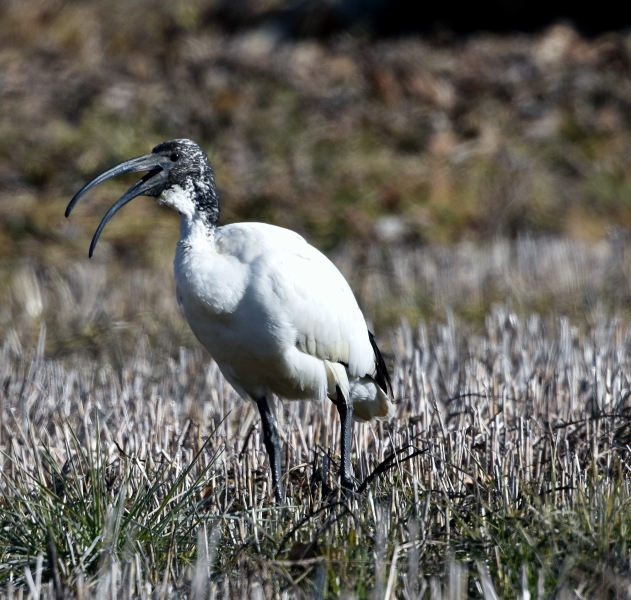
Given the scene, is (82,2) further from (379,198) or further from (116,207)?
(116,207)

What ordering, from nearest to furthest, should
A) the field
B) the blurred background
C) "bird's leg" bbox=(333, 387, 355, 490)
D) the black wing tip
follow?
the field < "bird's leg" bbox=(333, 387, 355, 490) < the black wing tip < the blurred background

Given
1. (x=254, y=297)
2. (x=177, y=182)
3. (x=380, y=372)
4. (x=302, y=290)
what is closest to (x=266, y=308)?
(x=254, y=297)

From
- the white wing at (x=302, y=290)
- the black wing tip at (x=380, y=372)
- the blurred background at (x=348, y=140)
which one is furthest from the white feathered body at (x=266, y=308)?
the blurred background at (x=348, y=140)

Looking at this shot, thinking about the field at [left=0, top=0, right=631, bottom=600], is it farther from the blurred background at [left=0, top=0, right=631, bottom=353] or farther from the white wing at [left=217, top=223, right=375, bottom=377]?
the white wing at [left=217, top=223, right=375, bottom=377]

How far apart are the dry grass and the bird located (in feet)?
0.75

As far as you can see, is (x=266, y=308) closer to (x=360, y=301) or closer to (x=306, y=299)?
(x=306, y=299)

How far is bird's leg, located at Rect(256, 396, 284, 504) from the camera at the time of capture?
11.3 ft

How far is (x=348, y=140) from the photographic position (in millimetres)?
11969

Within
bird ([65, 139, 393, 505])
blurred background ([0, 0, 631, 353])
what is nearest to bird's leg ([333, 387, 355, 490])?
bird ([65, 139, 393, 505])

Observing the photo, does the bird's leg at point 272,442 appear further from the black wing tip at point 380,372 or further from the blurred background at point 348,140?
the blurred background at point 348,140

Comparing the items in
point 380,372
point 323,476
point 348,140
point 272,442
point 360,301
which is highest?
point 348,140

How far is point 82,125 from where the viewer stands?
1195 centimetres

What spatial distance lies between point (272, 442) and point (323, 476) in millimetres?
311

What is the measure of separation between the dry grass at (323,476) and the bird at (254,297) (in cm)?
23
